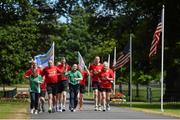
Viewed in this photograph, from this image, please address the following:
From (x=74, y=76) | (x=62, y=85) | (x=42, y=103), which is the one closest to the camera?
(x=42, y=103)

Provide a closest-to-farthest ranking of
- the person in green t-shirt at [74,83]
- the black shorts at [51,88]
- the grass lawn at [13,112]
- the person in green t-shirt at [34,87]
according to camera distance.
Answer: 1. the grass lawn at [13,112]
2. the person in green t-shirt at [34,87]
3. the black shorts at [51,88]
4. the person in green t-shirt at [74,83]

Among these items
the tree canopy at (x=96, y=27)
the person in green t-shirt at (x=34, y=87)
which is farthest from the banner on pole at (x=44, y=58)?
the tree canopy at (x=96, y=27)

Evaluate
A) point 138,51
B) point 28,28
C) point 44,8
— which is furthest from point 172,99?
point 44,8

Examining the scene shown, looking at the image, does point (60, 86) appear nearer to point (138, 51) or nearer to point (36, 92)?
point (36, 92)

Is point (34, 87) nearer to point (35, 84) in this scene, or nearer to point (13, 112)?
point (35, 84)

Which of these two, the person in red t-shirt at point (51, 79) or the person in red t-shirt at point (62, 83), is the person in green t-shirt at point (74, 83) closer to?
the person in red t-shirt at point (62, 83)

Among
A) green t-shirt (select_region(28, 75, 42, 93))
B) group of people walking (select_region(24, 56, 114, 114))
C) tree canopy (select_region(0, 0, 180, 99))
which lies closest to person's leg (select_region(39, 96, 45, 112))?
group of people walking (select_region(24, 56, 114, 114))

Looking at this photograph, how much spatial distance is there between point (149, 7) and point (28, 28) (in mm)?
14598

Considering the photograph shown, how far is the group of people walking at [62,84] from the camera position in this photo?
24.0m

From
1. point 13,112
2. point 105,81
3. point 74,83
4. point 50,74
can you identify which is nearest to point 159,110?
point 105,81

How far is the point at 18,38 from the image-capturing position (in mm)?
51062

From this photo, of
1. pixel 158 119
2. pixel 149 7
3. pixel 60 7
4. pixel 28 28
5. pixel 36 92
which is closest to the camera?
pixel 158 119

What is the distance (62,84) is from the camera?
24891 millimetres

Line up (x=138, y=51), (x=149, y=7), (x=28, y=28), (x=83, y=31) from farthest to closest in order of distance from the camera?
(x=83, y=31)
(x=28, y=28)
(x=138, y=51)
(x=149, y=7)
